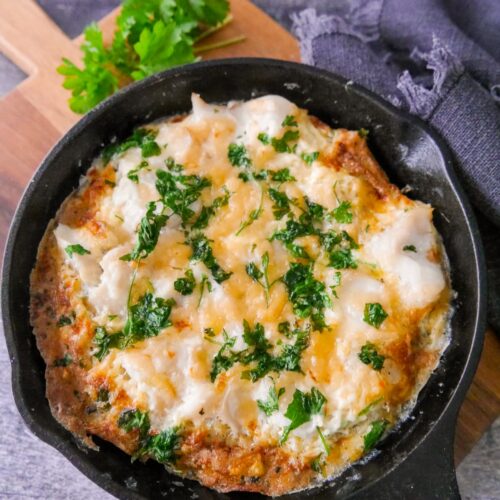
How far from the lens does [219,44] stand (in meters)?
4.08

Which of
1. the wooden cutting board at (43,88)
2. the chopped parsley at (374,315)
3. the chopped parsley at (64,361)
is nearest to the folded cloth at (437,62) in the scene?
the wooden cutting board at (43,88)

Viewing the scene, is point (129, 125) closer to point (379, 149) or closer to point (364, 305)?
point (379, 149)

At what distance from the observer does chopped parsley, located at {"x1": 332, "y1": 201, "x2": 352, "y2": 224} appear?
319cm

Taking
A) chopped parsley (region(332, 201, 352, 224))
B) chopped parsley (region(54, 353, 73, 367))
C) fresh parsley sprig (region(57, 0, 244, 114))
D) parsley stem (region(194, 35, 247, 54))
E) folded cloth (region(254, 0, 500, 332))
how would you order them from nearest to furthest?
1. chopped parsley (region(54, 353, 73, 367))
2. chopped parsley (region(332, 201, 352, 224))
3. folded cloth (region(254, 0, 500, 332))
4. fresh parsley sprig (region(57, 0, 244, 114))
5. parsley stem (region(194, 35, 247, 54))

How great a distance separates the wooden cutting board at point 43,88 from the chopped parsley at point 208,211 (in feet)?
3.80

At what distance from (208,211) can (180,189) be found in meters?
0.17

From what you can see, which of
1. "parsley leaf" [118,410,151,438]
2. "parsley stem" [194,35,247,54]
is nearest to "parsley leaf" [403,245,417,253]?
"parsley leaf" [118,410,151,438]

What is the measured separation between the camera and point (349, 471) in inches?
119

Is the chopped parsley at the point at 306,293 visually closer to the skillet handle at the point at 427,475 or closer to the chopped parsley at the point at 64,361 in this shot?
the skillet handle at the point at 427,475

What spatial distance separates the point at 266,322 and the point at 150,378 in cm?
55

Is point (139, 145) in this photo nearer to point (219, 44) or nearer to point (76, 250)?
point (76, 250)

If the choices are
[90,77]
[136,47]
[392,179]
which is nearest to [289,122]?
[392,179]

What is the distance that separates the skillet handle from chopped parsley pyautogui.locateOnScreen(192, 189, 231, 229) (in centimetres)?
133

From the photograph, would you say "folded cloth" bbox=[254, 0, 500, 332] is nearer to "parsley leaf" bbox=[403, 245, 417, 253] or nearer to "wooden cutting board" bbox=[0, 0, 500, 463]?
"wooden cutting board" bbox=[0, 0, 500, 463]
